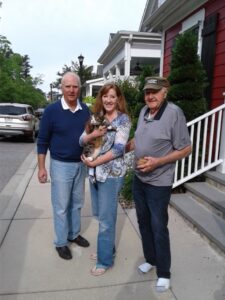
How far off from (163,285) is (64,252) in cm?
114

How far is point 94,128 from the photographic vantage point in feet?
10.3

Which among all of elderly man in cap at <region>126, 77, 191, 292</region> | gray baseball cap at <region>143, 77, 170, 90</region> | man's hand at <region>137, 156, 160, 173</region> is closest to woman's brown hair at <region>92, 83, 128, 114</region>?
elderly man in cap at <region>126, 77, 191, 292</region>

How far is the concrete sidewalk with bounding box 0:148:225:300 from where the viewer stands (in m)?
2.97

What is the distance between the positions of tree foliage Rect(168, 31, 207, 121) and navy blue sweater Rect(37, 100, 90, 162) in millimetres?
2441

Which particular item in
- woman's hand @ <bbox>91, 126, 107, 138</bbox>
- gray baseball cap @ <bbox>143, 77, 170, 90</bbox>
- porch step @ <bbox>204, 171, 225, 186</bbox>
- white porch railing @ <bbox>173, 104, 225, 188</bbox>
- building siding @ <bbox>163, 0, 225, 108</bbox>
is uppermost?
building siding @ <bbox>163, 0, 225, 108</bbox>

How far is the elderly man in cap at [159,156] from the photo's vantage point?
2791 millimetres

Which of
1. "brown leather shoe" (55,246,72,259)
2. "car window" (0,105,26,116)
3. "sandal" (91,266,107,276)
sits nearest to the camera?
"sandal" (91,266,107,276)

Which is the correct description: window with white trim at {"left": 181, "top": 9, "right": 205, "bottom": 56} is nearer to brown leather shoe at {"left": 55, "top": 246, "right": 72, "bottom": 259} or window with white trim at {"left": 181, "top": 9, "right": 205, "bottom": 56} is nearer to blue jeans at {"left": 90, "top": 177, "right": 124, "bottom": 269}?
blue jeans at {"left": 90, "top": 177, "right": 124, "bottom": 269}

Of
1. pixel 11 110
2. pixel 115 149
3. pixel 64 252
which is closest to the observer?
pixel 115 149

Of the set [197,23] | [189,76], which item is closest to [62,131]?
[189,76]

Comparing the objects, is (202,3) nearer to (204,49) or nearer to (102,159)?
(204,49)

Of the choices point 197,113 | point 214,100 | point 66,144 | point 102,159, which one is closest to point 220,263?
point 102,159

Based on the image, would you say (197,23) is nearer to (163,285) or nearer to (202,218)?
(202,218)

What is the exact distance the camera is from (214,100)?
6219 mm
